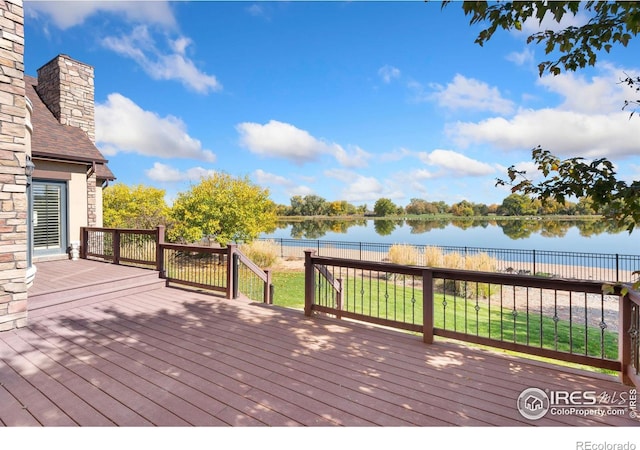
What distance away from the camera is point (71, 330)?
4.19m

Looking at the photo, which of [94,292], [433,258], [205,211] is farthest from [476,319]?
[205,211]

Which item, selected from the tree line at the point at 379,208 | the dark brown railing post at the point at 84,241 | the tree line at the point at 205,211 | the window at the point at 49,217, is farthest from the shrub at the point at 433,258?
the tree line at the point at 379,208

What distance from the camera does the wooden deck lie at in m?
2.36

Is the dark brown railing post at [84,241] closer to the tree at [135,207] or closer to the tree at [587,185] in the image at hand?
the tree at [135,207]

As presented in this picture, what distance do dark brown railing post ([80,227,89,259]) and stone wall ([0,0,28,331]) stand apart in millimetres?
5344

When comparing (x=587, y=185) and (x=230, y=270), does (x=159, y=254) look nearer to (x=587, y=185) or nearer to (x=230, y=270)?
(x=230, y=270)

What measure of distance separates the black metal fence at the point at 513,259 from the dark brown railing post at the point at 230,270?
541cm

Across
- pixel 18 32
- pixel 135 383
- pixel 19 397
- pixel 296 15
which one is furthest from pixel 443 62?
pixel 19 397

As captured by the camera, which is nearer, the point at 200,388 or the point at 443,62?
the point at 200,388

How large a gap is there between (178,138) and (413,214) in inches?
2194

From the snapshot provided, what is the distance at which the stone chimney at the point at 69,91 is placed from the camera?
31.5 ft

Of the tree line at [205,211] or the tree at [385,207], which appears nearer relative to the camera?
the tree line at [205,211]

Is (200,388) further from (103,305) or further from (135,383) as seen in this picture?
(103,305)
